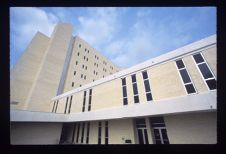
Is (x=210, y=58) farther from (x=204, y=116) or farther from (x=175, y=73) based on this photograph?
(x=204, y=116)

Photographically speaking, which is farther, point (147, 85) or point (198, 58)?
point (147, 85)

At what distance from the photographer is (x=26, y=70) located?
22953 mm

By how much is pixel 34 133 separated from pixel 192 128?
639 inches

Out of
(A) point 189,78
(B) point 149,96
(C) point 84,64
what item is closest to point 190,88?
(A) point 189,78

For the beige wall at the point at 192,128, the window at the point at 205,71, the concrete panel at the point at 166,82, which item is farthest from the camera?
the concrete panel at the point at 166,82

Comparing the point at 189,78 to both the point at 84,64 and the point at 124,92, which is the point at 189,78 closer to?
the point at 124,92

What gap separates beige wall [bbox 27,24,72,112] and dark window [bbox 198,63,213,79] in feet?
76.2

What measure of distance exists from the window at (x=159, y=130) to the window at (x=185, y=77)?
3.16 metres

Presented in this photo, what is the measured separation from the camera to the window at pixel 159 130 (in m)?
9.21

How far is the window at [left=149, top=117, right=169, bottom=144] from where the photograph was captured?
9.21 m

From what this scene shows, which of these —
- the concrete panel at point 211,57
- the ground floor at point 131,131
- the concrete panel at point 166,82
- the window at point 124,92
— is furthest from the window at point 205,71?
the window at point 124,92

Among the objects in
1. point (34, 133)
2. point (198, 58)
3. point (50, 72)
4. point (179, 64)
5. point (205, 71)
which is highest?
point (50, 72)

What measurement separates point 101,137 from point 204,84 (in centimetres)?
1075

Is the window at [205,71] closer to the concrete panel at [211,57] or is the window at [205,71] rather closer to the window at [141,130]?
the concrete panel at [211,57]
